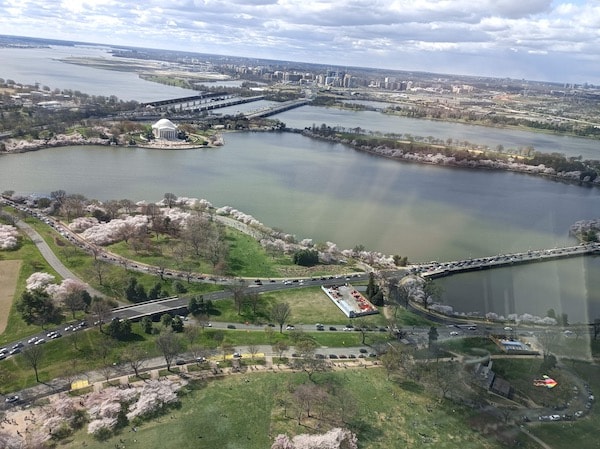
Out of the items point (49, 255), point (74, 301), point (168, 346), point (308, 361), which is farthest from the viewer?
point (49, 255)

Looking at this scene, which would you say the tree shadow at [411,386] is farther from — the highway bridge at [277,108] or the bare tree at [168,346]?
the highway bridge at [277,108]

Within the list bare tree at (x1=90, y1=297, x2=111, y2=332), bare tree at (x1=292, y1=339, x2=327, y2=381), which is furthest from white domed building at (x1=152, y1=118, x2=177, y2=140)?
bare tree at (x1=292, y1=339, x2=327, y2=381)

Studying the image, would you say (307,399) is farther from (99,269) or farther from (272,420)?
(99,269)

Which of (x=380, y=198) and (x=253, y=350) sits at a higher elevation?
(x=380, y=198)

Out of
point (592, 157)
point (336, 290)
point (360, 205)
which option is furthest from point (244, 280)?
point (592, 157)

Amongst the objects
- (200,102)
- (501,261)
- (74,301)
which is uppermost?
(200,102)

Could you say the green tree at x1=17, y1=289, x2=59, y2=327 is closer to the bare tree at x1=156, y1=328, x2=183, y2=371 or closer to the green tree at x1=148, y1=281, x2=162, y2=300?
the green tree at x1=148, y1=281, x2=162, y2=300

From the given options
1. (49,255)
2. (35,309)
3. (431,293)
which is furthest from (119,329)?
(431,293)

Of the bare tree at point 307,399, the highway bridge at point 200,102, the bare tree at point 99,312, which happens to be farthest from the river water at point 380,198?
the highway bridge at point 200,102

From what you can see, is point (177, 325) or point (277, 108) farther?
point (277, 108)
